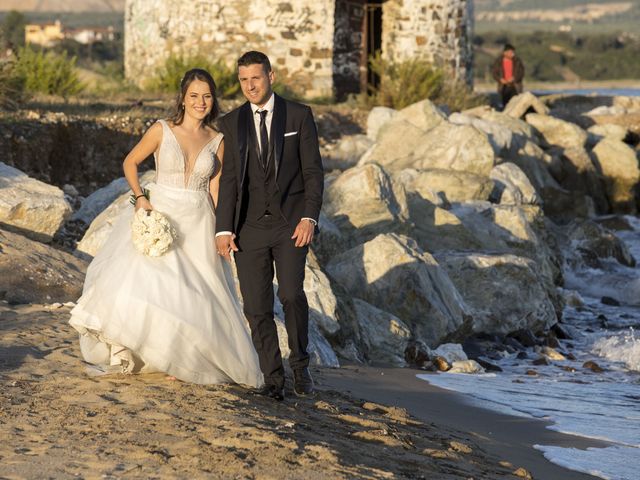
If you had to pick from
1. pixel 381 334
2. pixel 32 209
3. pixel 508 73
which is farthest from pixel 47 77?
pixel 381 334

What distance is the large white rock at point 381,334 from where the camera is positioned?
10375 millimetres

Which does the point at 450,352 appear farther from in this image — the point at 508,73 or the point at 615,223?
the point at 508,73

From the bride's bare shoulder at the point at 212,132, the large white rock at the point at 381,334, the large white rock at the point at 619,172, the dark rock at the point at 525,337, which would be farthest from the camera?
the large white rock at the point at 619,172

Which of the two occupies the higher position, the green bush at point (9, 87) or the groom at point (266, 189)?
the green bush at point (9, 87)

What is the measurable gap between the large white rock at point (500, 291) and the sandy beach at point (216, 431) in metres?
4.54

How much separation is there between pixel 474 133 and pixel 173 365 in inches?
468

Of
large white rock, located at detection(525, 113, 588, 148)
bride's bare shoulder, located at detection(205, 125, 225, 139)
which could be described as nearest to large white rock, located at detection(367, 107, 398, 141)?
large white rock, located at detection(525, 113, 588, 148)

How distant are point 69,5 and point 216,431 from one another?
132746 millimetres

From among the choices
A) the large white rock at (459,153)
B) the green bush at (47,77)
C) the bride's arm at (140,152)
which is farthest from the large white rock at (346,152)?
the bride's arm at (140,152)

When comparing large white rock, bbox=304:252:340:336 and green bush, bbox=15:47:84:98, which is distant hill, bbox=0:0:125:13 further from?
large white rock, bbox=304:252:340:336

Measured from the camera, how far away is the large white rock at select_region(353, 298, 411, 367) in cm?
1038

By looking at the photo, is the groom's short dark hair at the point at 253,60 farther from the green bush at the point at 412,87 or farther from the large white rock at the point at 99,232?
the green bush at the point at 412,87

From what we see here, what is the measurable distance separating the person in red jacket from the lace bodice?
20.2 meters

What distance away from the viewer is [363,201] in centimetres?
1381
